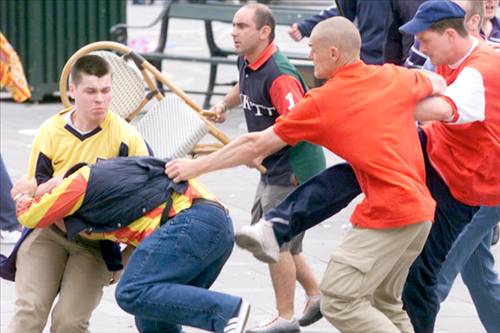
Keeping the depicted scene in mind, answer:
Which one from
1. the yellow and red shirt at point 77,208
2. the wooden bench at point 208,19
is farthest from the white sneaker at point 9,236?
the wooden bench at point 208,19

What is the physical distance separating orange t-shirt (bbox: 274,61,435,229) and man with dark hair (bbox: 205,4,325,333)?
57.5 inches

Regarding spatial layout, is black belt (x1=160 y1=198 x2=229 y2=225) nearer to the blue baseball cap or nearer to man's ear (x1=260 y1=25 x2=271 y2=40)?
the blue baseball cap

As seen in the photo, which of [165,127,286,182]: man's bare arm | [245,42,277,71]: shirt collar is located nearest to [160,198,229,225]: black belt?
[165,127,286,182]: man's bare arm

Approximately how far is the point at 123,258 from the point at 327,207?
0.99m

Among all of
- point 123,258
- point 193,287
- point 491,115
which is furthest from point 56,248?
point 491,115

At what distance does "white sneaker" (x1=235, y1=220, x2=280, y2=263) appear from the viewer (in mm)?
5875

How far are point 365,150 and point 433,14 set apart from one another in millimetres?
768

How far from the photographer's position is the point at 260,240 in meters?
5.88

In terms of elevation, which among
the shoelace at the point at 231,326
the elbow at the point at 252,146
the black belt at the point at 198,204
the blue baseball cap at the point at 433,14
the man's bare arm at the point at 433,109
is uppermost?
the blue baseball cap at the point at 433,14

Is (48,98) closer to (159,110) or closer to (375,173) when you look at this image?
(159,110)

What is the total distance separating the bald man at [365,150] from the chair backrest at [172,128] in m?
1.04

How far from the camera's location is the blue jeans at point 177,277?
5.80 m

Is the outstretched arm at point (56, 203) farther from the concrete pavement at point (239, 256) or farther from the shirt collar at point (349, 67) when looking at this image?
the concrete pavement at point (239, 256)

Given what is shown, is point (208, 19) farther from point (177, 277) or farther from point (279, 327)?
point (177, 277)
